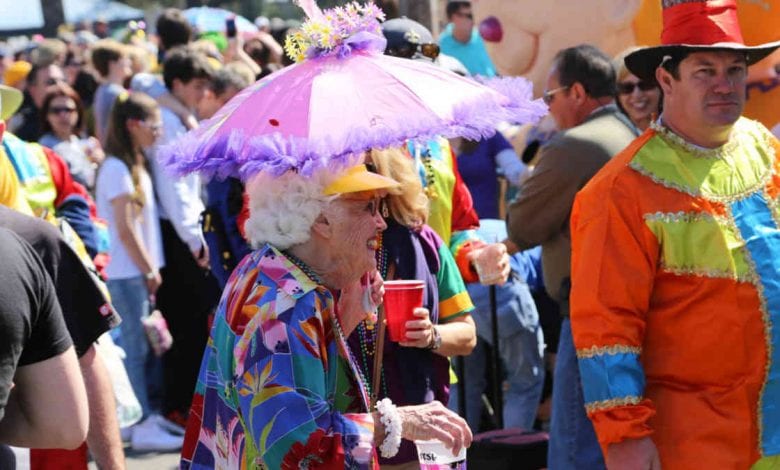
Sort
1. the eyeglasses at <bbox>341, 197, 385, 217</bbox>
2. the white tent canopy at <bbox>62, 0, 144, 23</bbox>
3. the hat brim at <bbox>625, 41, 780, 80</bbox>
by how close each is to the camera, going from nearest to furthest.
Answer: the eyeglasses at <bbox>341, 197, 385, 217</bbox> → the hat brim at <bbox>625, 41, 780, 80</bbox> → the white tent canopy at <bbox>62, 0, 144, 23</bbox>

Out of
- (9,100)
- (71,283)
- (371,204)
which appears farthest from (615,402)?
(9,100)

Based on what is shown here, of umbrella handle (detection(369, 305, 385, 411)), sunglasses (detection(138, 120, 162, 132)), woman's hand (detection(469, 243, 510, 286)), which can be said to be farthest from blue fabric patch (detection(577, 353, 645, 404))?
sunglasses (detection(138, 120, 162, 132))

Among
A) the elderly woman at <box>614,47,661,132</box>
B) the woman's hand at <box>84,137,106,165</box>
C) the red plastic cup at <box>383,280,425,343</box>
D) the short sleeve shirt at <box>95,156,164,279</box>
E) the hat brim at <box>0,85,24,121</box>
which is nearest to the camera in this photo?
the red plastic cup at <box>383,280,425,343</box>

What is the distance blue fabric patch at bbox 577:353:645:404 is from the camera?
3.64m

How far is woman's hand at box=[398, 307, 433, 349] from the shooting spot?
12.1ft

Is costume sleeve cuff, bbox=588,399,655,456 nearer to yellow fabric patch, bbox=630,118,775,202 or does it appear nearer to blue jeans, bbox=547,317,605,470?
yellow fabric patch, bbox=630,118,775,202

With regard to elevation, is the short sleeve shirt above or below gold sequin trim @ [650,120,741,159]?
below

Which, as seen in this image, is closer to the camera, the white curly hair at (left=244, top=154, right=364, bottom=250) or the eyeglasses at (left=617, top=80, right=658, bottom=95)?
the white curly hair at (left=244, top=154, right=364, bottom=250)

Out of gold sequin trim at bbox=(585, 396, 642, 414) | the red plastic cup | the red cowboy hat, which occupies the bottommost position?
gold sequin trim at bbox=(585, 396, 642, 414)

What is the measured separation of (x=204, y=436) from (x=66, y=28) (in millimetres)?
19626

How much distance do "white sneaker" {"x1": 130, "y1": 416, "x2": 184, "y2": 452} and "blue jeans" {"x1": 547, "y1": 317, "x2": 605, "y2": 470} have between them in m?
3.43

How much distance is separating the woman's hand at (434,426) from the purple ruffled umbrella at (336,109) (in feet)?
2.05

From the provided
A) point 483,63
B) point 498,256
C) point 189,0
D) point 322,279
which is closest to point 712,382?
point 498,256

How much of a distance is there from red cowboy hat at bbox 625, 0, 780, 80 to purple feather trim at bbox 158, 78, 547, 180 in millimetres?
532
